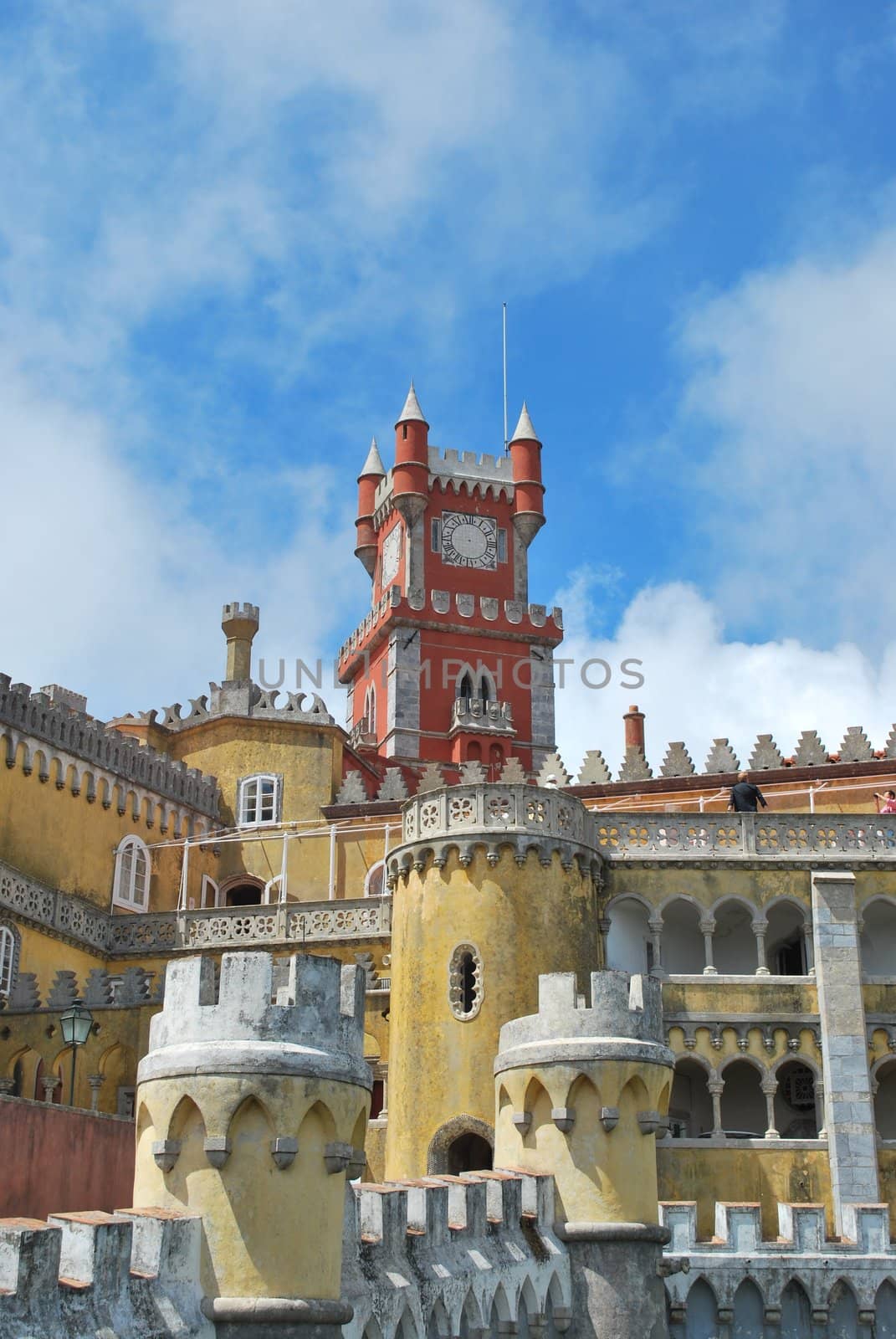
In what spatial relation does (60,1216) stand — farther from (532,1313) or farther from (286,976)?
(532,1313)

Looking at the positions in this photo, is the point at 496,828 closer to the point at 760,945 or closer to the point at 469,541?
the point at 760,945

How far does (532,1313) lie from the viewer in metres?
19.3

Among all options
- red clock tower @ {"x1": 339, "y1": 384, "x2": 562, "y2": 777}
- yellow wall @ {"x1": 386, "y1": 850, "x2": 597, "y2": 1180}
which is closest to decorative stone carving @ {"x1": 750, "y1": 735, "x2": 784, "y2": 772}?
yellow wall @ {"x1": 386, "y1": 850, "x2": 597, "y2": 1180}

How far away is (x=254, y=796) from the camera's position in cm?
4784

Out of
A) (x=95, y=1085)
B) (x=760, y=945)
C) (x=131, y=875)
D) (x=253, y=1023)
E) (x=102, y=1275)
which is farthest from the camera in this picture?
(x=131, y=875)

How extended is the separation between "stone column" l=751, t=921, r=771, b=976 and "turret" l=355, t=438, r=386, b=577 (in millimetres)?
43698

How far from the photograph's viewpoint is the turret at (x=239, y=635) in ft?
163

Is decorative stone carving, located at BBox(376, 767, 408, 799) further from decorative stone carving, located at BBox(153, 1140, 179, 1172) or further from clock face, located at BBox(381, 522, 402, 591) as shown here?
decorative stone carving, located at BBox(153, 1140, 179, 1172)

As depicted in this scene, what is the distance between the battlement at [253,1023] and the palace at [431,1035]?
3cm

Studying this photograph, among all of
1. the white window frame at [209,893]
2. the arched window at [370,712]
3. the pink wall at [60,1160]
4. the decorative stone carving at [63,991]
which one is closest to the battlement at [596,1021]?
the pink wall at [60,1160]

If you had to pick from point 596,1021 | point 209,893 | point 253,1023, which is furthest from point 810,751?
point 253,1023

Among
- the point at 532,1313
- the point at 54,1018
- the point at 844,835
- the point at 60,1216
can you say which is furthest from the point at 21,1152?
the point at 844,835

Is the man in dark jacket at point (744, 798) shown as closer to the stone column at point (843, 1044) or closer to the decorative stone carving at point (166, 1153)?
the stone column at point (843, 1044)

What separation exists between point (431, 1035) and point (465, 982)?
3.64ft
